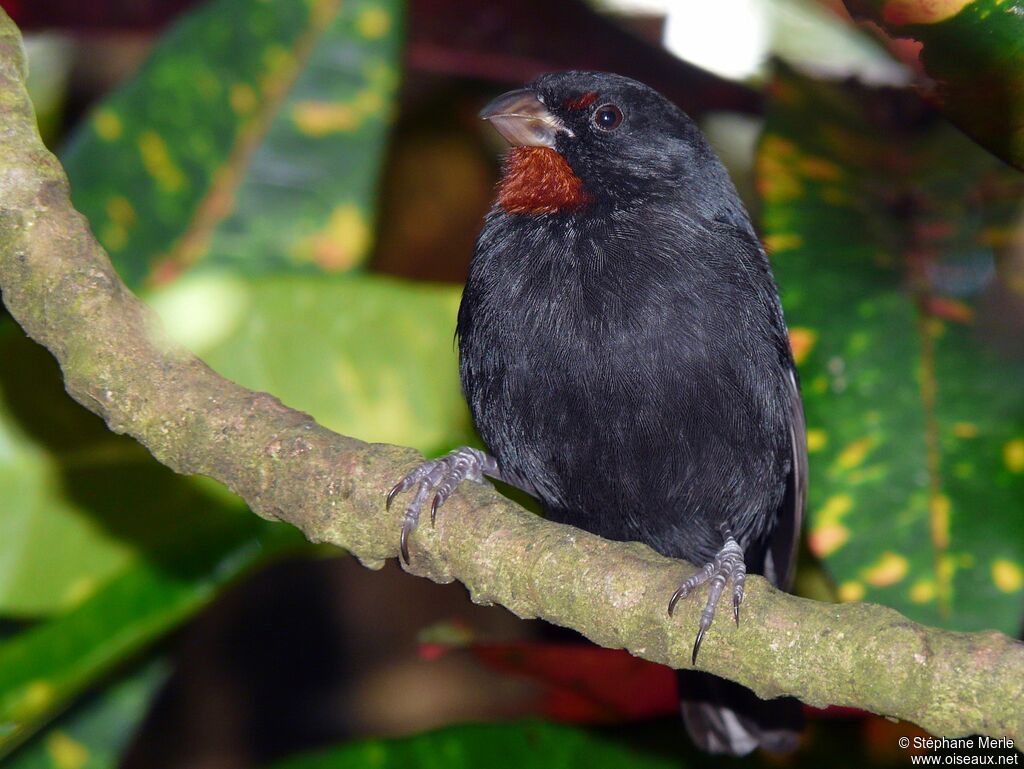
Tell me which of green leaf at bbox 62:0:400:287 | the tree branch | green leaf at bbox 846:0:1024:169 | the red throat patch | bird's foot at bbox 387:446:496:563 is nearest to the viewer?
green leaf at bbox 846:0:1024:169

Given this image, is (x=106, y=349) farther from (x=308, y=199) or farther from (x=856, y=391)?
(x=856, y=391)

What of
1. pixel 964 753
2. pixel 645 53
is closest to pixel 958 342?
pixel 964 753

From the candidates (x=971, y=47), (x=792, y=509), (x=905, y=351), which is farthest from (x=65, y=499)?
(x=971, y=47)

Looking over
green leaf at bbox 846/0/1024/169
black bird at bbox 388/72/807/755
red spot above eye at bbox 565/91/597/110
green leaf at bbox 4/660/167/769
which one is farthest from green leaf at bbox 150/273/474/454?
green leaf at bbox 846/0/1024/169

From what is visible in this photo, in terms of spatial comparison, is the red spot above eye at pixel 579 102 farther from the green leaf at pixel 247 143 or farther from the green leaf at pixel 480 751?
the green leaf at pixel 480 751

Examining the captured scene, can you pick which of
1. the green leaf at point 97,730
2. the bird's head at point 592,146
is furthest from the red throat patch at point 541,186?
the green leaf at point 97,730

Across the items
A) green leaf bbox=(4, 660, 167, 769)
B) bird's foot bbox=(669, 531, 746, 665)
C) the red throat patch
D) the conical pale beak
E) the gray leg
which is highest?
the conical pale beak

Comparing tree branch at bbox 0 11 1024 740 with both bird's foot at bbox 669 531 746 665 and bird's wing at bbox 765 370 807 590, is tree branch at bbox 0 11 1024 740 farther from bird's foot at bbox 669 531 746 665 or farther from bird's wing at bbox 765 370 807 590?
bird's wing at bbox 765 370 807 590
